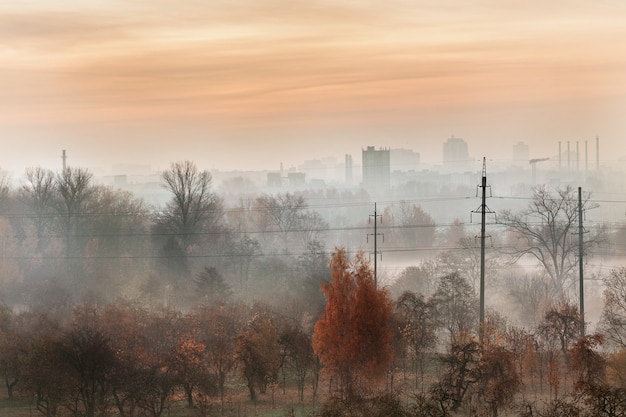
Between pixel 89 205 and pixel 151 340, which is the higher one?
pixel 89 205

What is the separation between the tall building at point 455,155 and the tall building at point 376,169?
1631 cm

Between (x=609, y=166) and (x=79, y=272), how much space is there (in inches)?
4755

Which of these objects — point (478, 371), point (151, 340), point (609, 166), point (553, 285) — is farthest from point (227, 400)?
point (609, 166)

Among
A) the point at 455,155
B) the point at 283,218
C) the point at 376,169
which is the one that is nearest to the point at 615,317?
the point at 283,218

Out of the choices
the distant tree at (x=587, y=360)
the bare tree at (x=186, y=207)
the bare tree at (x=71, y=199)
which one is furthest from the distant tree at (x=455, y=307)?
the bare tree at (x=71, y=199)

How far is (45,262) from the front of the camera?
45594mm

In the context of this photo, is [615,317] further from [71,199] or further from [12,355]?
[71,199]

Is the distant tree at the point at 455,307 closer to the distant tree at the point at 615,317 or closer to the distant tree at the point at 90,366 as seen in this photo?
the distant tree at the point at 615,317

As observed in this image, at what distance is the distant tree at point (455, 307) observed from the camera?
29234 mm

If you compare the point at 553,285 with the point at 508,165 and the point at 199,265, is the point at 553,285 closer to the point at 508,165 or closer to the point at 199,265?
the point at 199,265

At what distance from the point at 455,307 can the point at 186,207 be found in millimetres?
22468

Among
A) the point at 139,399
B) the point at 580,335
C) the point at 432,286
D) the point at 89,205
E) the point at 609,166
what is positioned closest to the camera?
the point at 139,399

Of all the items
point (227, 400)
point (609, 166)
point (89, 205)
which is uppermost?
point (609, 166)

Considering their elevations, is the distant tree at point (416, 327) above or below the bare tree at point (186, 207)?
below
